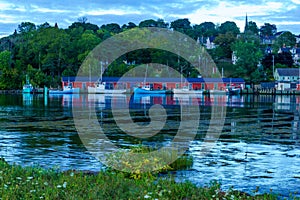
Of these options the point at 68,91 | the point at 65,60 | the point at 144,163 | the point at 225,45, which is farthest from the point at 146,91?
the point at 144,163

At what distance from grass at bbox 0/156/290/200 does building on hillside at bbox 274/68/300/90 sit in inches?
4710

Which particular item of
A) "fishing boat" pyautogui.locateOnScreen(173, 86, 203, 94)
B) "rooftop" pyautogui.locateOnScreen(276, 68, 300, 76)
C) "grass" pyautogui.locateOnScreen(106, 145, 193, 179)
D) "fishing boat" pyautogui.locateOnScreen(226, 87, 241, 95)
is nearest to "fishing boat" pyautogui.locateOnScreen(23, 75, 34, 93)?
"fishing boat" pyautogui.locateOnScreen(173, 86, 203, 94)

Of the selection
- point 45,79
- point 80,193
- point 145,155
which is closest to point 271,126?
point 145,155

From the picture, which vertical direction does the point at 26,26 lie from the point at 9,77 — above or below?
above

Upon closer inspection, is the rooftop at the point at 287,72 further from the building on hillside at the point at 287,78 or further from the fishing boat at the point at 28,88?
the fishing boat at the point at 28,88

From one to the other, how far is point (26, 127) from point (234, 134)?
1451 centimetres

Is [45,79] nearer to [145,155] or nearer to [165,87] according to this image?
[165,87]

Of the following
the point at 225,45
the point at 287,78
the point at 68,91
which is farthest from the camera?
the point at 225,45

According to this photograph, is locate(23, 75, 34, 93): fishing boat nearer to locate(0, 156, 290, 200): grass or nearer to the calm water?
the calm water

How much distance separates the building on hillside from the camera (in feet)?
418

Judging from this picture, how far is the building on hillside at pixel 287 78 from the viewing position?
127375 millimetres

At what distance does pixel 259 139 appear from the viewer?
2820cm

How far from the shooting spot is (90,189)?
11258 mm

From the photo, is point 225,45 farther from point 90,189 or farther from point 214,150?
point 90,189
